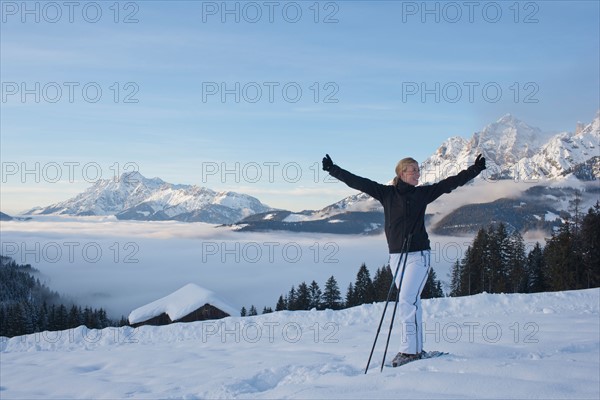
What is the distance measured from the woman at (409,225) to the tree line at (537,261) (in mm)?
38478

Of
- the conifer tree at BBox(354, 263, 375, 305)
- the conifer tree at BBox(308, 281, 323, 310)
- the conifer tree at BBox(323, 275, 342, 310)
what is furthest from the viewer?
the conifer tree at BBox(308, 281, 323, 310)

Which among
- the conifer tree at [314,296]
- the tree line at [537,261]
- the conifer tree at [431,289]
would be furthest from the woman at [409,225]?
the conifer tree at [314,296]

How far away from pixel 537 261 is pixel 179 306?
3594cm

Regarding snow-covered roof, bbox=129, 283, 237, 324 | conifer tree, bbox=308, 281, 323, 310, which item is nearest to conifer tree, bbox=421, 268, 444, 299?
conifer tree, bbox=308, 281, 323, 310

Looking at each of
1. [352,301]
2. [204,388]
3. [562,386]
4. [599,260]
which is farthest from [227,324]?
[352,301]

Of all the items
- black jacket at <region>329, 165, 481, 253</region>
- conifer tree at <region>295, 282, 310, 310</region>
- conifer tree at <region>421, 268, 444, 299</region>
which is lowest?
conifer tree at <region>295, 282, 310, 310</region>

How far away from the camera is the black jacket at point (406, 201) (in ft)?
20.5

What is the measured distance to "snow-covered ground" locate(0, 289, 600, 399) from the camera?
5223 millimetres

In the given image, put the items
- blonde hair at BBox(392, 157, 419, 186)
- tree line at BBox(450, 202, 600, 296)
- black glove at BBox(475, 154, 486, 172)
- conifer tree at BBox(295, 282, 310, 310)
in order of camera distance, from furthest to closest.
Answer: conifer tree at BBox(295, 282, 310, 310) → tree line at BBox(450, 202, 600, 296) → blonde hair at BBox(392, 157, 419, 186) → black glove at BBox(475, 154, 486, 172)

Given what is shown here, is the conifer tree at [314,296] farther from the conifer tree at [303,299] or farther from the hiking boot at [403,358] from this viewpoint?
the hiking boot at [403,358]

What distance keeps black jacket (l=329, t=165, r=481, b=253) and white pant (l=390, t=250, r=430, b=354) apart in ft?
0.46

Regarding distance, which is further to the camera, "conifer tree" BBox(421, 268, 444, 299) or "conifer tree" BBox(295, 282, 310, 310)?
"conifer tree" BBox(295, 282, 310, 310)

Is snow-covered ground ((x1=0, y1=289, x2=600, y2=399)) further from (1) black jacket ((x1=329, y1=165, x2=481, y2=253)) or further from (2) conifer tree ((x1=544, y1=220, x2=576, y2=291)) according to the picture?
(2) conifer tree ((x1=544, y1=220, x2=576, y2=291))

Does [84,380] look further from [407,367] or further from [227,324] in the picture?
[227,324]
